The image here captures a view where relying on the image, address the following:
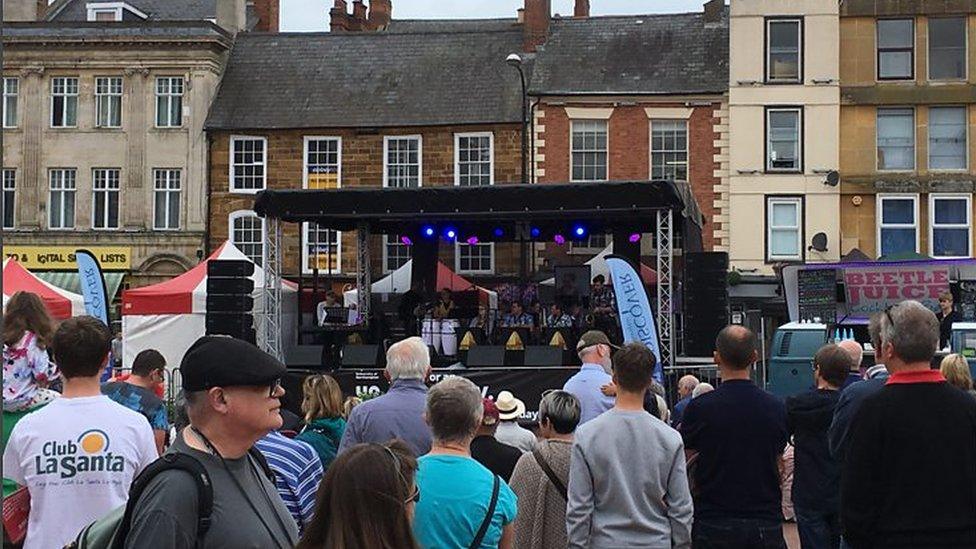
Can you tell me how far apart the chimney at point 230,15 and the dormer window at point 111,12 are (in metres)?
4.76

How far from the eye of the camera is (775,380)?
23.2 metres

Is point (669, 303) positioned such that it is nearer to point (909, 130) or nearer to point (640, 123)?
point (640, 123)

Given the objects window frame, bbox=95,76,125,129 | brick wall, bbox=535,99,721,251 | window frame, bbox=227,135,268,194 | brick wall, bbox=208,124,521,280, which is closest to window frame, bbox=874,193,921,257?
brick wall, bbox=535,99,721,251

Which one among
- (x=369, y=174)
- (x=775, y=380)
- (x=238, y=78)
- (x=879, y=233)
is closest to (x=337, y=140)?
(x=369, y=174)

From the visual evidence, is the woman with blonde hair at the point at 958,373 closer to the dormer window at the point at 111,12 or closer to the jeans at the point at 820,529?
the jeans at the point at 820,529

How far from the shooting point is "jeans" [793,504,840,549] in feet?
27.9

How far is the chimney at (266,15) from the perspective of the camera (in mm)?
44844

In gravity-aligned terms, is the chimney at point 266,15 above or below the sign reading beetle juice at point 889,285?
above

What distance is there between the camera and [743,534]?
273 inches

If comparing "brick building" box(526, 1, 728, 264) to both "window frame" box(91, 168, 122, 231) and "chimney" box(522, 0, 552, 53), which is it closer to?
"chimney" box(522, 0, 552, 53)

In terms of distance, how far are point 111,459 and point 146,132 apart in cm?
3510

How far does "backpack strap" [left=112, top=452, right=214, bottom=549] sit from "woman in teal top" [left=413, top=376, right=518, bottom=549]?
1.66 metres

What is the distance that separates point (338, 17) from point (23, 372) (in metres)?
40.6

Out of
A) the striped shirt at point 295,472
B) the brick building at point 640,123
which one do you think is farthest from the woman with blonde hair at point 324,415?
the brick building at point 640,123
